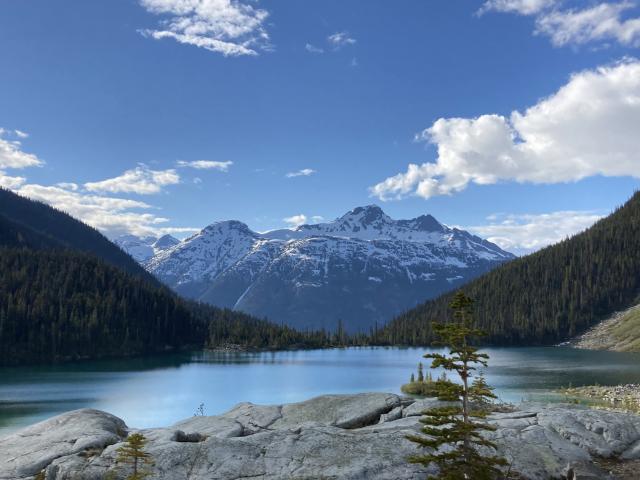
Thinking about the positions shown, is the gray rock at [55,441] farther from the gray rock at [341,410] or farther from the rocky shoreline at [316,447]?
the gray rock at [341,410]

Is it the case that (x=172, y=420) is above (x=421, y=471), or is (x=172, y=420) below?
below

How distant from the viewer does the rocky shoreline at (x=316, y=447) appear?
807 inches

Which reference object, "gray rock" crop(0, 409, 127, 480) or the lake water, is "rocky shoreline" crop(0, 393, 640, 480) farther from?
the lake water

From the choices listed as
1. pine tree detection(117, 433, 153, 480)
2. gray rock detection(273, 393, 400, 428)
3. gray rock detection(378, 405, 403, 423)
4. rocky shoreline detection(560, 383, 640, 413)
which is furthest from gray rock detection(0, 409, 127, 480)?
rocky shoreline detection(560, 383, 640, 413)

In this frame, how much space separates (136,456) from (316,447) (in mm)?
6705

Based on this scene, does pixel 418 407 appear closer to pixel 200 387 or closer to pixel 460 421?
pixel 460 421

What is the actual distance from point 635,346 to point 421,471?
166 meters

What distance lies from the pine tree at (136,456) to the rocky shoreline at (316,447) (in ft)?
1.45

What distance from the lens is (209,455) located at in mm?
21281

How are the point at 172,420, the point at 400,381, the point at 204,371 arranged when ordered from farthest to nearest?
the point at 204,371, the point at 400,381, the point at 172,420

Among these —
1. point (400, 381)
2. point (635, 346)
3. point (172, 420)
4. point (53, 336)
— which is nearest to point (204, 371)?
point (400, 381)

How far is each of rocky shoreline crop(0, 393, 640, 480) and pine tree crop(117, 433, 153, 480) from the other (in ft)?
1.45

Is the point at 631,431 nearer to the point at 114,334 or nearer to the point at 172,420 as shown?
the point at 172,420

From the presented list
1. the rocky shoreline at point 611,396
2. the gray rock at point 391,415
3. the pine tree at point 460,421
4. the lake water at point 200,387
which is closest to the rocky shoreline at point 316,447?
the gray rock at point 391,415
